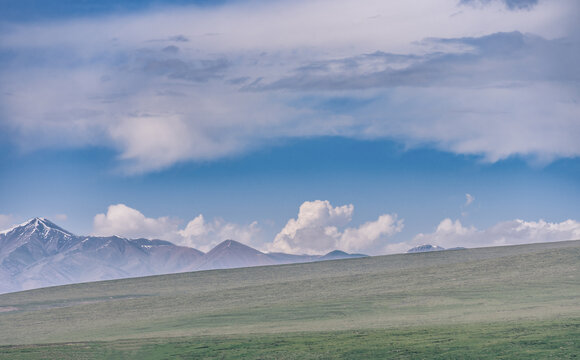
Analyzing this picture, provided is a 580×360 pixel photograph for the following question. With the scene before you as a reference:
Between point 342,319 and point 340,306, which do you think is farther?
point 340,306

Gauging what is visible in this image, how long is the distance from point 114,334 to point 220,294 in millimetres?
58325

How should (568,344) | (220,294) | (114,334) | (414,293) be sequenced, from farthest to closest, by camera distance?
(220,294)
(414,293)
(114,334)
(568,344)

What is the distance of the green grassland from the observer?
77.7 metres

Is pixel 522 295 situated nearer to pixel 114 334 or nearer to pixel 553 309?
pixel 553 309

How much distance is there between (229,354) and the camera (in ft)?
259

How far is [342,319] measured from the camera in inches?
4306

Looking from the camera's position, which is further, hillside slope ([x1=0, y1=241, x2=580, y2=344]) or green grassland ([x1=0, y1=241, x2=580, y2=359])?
hillside slope ([x1=0, y1=241, x2=580, y2=344])

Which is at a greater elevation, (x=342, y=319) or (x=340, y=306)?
(x=340, y=306)

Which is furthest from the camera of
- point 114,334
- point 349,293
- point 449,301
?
point 349,293

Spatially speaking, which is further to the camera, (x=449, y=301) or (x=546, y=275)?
(x=546, y=275)

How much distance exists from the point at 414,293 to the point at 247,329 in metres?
44.0

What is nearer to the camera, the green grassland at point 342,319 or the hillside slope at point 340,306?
the green grassland at point 342,319

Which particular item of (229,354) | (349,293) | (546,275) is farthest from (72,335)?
(546,275)

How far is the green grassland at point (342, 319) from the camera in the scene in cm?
7769
